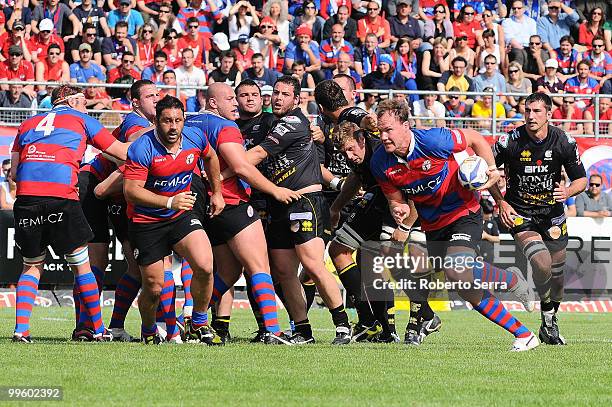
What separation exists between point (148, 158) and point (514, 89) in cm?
1501

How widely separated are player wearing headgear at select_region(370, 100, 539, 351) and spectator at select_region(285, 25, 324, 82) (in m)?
12.1

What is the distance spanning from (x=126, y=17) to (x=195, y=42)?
1.46 m

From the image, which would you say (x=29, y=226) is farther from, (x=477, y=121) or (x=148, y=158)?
(x=477, y=121)

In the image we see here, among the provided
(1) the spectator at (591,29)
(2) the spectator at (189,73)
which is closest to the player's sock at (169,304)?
(2) the spectator at (189,73)

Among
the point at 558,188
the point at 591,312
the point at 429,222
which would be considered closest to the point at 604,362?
the point at 429,222

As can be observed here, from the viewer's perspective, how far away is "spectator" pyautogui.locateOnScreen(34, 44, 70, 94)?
69.5 feet

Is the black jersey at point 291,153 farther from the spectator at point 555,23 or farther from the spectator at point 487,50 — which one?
the spectator at point 555,23

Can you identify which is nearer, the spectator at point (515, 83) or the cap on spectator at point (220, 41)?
the cap on spectator at point (220, 41)

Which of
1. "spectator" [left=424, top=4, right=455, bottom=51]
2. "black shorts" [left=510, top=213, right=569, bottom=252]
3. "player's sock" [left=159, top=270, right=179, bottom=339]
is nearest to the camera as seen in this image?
"player's sock" [left=159, top=270, right=179, bottom=339]

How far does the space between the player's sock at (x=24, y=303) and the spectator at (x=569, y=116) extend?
13.9 m

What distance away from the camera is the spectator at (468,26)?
25188mm

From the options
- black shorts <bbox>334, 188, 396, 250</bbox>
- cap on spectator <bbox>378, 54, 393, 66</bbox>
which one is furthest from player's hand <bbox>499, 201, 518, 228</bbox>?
cap on spectator <bbox>378, 54, 393, 66</bbox>

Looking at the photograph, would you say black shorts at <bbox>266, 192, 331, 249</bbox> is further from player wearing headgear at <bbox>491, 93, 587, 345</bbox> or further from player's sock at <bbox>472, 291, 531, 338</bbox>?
player wearing headgear at <bbox>491, 93, 587, 345</bbox>

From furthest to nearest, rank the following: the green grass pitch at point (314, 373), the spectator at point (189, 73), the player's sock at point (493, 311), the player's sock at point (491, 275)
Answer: the spectator at point (189, 73) < the player's sock at point (491, 275) < the player's sock at point (493, 311) < the green grass pitch at point (314, 373)
